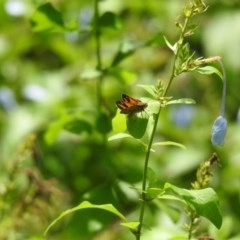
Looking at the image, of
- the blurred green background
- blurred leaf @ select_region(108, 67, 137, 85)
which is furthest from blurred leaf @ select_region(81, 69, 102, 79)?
the blurred green background

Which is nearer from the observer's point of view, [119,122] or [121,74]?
[119,122]

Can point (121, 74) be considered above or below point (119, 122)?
below

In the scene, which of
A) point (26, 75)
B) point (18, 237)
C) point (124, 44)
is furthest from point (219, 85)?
point (18, 237)

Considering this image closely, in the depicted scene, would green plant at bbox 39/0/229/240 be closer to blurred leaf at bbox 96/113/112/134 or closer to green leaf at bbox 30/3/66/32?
blurred leaf at bbox 96/113/112/134

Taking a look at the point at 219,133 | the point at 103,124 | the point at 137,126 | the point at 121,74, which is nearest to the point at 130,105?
the point at 137,126

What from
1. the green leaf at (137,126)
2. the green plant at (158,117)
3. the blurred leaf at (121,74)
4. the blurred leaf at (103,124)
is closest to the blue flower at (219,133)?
the green plant at (158,117)

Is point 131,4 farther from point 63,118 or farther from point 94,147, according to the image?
point 63,118

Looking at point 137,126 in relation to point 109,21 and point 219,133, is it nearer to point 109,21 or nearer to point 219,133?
point 219,133
